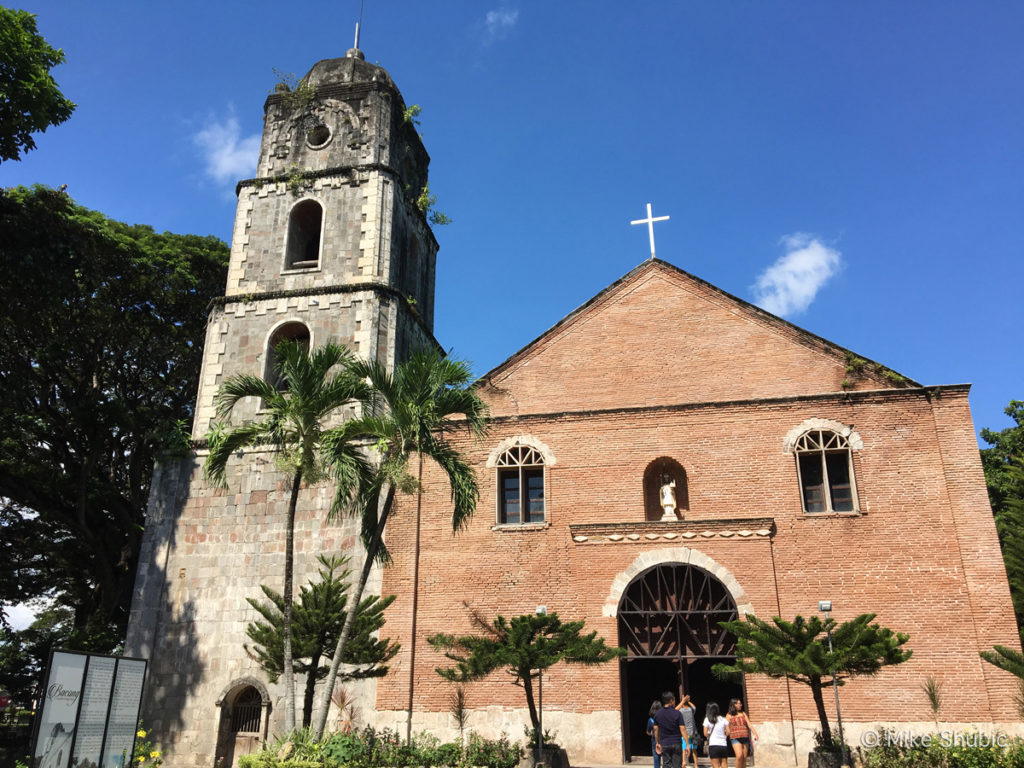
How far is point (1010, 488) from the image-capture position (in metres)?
23.9

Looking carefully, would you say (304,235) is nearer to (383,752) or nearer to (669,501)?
(669,501)

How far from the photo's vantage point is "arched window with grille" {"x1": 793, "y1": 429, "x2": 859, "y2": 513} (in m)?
17.5

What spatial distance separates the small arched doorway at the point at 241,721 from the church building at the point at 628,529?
0.17 ft

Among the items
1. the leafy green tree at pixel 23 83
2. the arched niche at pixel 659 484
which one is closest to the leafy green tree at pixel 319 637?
the arched niche at pixel 659 484

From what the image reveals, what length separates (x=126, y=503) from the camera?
26.6m

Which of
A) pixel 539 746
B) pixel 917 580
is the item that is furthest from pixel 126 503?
pixel 917 580

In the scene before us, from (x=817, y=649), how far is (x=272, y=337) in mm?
15253

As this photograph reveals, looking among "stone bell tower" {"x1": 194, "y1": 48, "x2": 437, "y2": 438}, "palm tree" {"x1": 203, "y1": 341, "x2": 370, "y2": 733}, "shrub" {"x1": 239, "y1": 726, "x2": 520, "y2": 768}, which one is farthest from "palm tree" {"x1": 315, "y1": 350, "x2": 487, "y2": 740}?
"stone bell tower" {"x1": 194, "y1": 48, "x2": 437, "y2": 438}

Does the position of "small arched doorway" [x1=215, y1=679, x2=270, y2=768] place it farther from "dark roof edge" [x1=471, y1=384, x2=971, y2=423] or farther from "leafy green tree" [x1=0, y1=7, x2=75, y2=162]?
"leafy green tree" [x1=0, y1=7, x2=75, y2=162]

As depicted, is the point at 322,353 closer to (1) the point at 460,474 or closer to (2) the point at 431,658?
(1) the point at 460,474

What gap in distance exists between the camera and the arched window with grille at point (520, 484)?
62.2ft

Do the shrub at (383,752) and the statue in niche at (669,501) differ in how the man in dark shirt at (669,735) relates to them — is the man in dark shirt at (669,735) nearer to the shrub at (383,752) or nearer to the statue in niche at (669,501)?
the shrub at (383,752)

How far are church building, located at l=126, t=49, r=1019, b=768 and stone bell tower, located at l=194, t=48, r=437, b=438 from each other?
13 cm

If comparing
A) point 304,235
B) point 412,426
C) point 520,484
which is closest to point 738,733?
point 520,484
